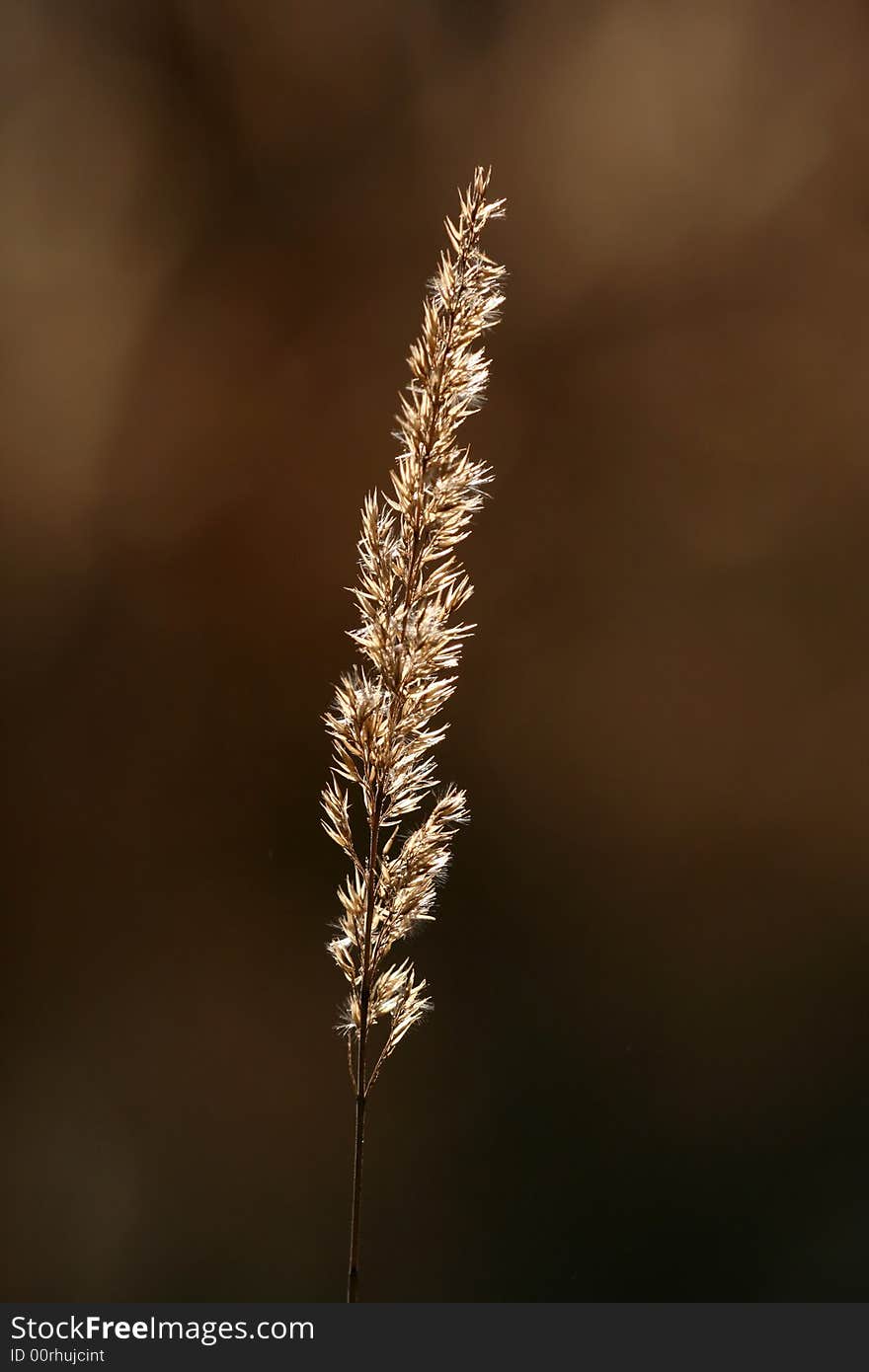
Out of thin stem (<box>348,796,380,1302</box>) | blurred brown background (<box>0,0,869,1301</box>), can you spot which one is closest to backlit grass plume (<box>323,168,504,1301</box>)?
thin stem (<box>348,796,380,1302</box>)

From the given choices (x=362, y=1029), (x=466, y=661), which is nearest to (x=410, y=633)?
(x=362, y=1029)

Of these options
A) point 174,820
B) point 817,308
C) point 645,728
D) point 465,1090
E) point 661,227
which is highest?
point 661,227

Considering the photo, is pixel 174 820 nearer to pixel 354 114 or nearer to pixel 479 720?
pixel 479 720

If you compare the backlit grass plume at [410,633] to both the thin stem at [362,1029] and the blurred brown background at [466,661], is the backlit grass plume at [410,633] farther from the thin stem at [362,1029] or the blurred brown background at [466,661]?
the blurred brown background at [466,661]

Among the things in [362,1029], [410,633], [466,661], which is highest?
[466,661]

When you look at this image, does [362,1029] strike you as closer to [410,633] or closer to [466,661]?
[410,633]

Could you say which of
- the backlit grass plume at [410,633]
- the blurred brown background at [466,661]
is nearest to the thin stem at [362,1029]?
the backlit grass plume at [410,633]

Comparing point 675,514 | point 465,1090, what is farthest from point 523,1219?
point 675,514

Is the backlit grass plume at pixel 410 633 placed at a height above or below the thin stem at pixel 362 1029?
above

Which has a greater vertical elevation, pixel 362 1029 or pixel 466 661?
pixel 466 661
